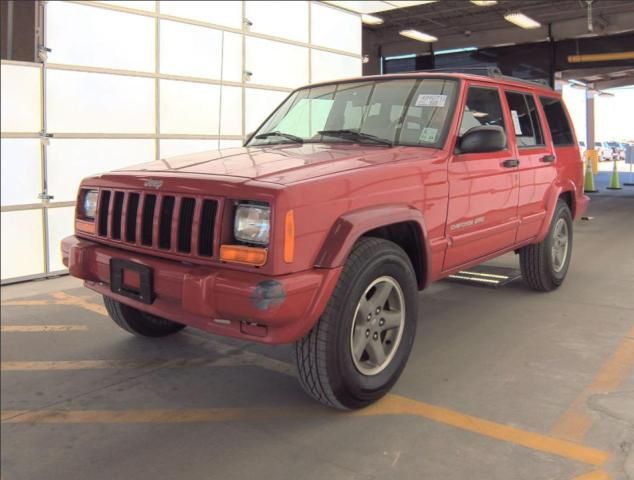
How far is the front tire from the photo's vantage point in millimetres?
3055

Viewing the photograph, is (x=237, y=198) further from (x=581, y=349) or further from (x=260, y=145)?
(x=581, y=349)

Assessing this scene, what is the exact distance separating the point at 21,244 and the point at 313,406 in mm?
4579

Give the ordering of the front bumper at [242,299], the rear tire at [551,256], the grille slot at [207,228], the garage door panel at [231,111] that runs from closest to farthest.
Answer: the front bumper at [242,299] < the grille slot at [207,228] < the rear tire at [551,256] < the garage door panel at [231,111]

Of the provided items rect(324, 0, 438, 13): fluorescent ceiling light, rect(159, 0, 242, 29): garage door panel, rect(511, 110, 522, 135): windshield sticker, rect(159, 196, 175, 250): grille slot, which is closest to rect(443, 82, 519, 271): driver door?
rect(511, 110, 522, 135): windshield sticker

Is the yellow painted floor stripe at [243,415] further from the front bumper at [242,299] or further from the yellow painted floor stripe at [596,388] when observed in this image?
the front bumper at [242,299]

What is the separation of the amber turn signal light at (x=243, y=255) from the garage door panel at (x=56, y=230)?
177 inches

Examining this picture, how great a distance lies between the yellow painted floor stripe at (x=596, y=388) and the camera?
3080 mm

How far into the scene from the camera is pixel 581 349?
425 cm

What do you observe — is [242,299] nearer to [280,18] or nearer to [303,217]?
[303,217]

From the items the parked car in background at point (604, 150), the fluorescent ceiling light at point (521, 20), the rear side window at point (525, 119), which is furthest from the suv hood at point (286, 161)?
the parked car in background at point (604, 150)

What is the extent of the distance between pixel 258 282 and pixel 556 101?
171 inches

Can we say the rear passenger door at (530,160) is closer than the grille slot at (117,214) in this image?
No

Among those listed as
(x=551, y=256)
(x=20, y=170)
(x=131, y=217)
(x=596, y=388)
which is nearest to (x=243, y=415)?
(x=131, y=217)

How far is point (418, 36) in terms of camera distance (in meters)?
17.6
